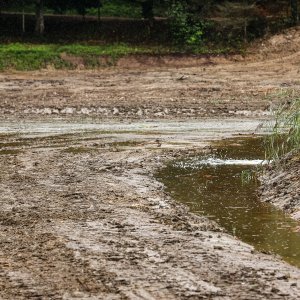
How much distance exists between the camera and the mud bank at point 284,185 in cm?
995

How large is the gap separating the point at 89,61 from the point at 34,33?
21.4 ft

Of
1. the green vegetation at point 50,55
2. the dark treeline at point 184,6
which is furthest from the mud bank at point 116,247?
the dark treeline at point 184,6

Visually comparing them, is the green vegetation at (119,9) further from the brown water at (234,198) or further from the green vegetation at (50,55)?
the brown water at (234,198)

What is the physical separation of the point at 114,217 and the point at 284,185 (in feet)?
9.13

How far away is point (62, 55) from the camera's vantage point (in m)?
35.4

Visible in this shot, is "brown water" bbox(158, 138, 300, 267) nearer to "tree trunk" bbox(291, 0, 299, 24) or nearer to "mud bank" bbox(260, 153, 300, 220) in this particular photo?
"mud bank" bbox(260, 153, 300, 220)

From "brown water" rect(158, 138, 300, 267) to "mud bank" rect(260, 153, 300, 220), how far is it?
142mm

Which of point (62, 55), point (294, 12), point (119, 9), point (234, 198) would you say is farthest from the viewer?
point (119, 9)

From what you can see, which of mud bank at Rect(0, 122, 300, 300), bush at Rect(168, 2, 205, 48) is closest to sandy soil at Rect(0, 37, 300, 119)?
bush at Rect(168, 2, 205, 48)

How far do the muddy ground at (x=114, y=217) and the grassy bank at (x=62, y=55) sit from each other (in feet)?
25.3

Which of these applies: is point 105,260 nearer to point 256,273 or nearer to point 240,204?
point 256,273

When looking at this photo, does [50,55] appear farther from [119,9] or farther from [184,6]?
[119,9]

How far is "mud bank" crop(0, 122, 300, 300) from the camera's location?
622cm

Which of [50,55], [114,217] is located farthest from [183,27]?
[114,217]
